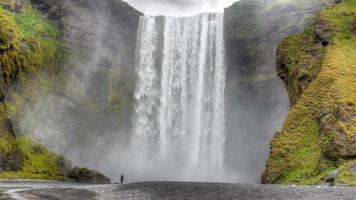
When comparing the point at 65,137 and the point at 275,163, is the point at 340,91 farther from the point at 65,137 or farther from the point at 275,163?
the point at 65,137

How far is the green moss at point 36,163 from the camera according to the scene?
174 feet

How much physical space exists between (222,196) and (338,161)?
596 inches

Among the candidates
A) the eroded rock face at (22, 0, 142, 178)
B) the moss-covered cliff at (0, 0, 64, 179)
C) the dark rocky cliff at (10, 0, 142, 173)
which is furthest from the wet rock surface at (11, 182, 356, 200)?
the eroded rock face at (22, 0, 142, 178)

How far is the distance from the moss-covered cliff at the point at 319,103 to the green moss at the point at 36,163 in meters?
27.0

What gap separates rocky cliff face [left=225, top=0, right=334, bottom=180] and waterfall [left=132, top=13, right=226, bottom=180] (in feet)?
7.63

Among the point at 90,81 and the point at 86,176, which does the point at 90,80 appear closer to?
the point at 90,81

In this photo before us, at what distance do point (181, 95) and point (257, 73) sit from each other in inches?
534

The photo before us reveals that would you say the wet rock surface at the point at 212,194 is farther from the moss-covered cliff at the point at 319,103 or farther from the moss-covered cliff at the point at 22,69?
the moss-covered cliff at the point at 22,69

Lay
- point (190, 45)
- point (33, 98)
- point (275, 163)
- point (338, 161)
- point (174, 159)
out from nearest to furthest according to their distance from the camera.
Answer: point (338, 161), point (275, 163), point (33, 98), point (174, 159), point (190, 45)

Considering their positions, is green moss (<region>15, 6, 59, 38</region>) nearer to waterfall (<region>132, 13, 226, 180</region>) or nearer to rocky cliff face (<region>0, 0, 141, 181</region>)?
rocky cliff face (<region>0, 0, 141, 181</region>)

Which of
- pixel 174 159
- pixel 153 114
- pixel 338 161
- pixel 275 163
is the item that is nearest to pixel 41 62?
pixel 153 114

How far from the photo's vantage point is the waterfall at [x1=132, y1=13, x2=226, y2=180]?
7512cm

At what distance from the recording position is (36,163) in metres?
55.8

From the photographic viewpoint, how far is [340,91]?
1672 inches
